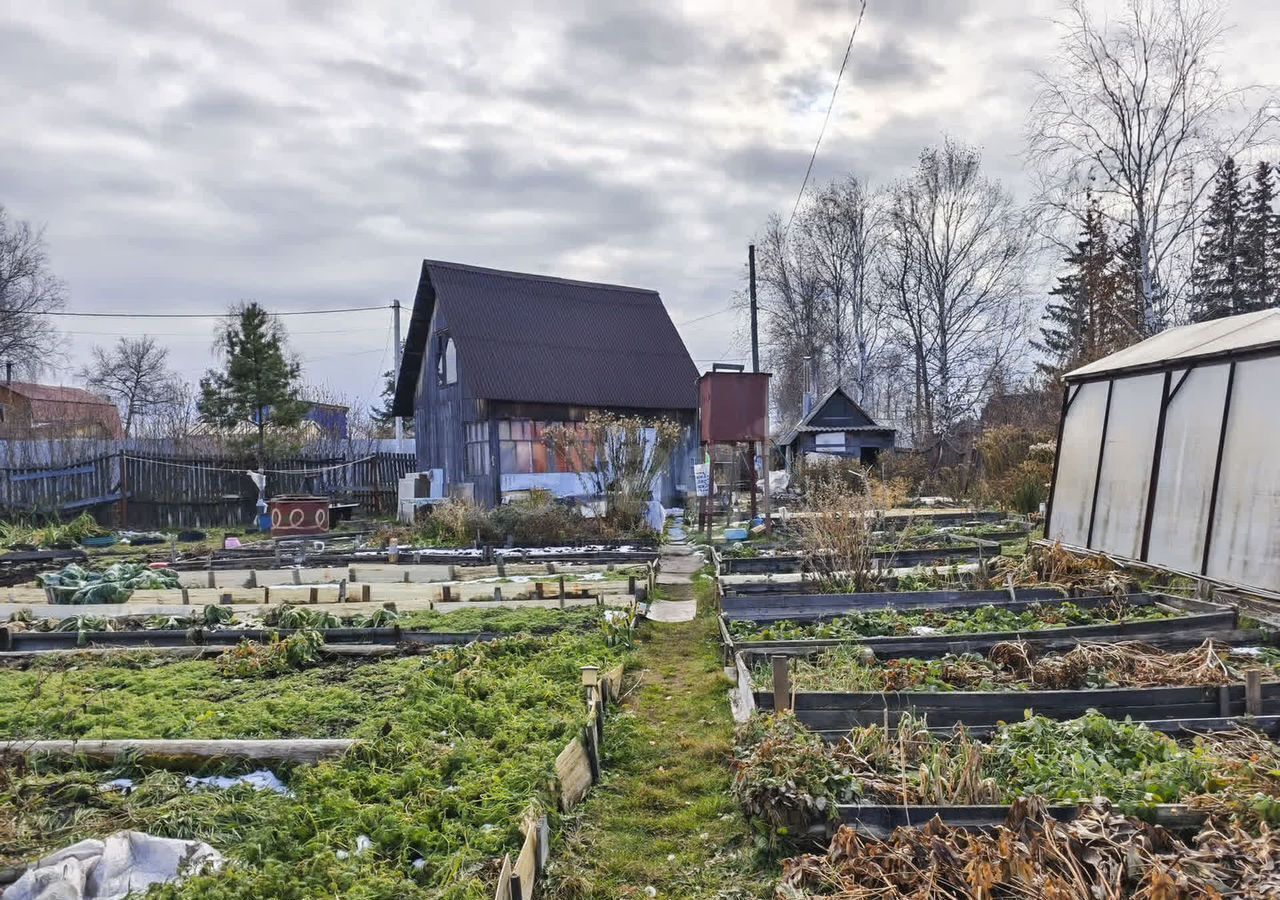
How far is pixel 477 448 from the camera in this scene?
61.7 ft

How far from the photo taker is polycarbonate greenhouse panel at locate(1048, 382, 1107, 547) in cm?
980

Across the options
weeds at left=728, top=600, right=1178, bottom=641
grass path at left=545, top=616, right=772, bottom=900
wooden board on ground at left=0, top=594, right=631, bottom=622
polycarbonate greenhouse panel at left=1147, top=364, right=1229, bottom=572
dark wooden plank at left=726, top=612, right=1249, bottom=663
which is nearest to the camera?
grass path at left=545, top=616, right=772, bottom=900

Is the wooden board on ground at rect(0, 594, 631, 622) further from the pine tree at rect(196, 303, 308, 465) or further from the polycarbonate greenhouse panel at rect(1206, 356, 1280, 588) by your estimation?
the pine tree at rect(196, 303, 308, 465)

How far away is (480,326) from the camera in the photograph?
19484 millimetres

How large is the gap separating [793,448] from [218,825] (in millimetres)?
26172

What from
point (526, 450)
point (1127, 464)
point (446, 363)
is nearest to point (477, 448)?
point (526, 450)

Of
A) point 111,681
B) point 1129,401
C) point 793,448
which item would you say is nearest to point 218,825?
point 111,681

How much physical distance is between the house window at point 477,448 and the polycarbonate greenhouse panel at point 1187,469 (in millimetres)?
13689

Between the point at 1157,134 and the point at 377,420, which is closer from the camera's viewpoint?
the point at 1157,134

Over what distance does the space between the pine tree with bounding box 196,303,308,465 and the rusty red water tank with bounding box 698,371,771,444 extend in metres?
14.0

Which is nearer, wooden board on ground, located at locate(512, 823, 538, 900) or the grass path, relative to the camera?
wooden board on ground, located at locate(512, 823, 538, 900)

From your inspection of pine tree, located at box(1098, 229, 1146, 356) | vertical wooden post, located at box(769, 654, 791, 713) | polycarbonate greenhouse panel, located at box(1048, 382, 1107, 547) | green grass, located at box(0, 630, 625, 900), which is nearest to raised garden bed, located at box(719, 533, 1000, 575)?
polycarbonate greenhouse panel, located at box(1048, 382, 1107, 547)

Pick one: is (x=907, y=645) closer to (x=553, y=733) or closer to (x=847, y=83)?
(x=553, y=733)

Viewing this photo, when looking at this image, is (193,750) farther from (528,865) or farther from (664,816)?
(664,816)
